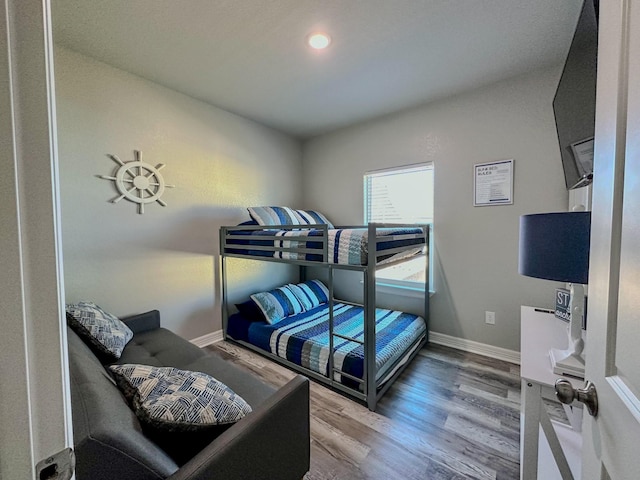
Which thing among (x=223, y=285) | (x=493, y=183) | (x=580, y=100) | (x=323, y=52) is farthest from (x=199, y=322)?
(x=580, y=100)

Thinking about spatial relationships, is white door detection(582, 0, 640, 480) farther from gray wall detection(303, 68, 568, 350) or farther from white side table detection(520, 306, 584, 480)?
gray wall detection(303, 68, 568, 350)

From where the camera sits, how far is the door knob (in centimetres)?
56

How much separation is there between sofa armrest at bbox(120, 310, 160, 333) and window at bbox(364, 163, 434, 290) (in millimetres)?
2183

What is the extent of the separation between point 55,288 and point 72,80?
7.97 ft

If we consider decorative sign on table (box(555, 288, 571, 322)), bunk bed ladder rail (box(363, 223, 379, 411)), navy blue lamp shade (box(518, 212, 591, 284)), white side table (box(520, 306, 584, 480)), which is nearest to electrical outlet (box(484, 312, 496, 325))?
decorative sign on table (box(555, 288, 571, 322))

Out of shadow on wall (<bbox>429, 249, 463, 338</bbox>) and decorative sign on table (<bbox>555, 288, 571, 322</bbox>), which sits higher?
decorative sign on table (<bbox>555, 288, 571, 322</bbox>)

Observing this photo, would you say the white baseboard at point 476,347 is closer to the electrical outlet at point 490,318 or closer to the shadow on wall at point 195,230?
the electrical outlet at point 490,318

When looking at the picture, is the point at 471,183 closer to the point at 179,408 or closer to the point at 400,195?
the point at 400,195

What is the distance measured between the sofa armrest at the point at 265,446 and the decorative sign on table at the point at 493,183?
2237mm

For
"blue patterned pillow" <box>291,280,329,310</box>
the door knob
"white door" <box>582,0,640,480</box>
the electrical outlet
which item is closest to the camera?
"white door" <box>582,0,640,480</box>

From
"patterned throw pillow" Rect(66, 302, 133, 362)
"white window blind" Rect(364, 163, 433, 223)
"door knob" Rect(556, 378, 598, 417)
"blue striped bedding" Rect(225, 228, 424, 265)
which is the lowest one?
"patterned throw pillow" Rect(66, 302, 133, 362)

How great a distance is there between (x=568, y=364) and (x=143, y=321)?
8.77ft

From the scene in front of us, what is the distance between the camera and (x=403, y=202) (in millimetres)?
2896

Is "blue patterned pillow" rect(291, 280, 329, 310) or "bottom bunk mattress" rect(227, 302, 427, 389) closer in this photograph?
"bottom bunk mattress" rect(227, 302, 427, 389)
